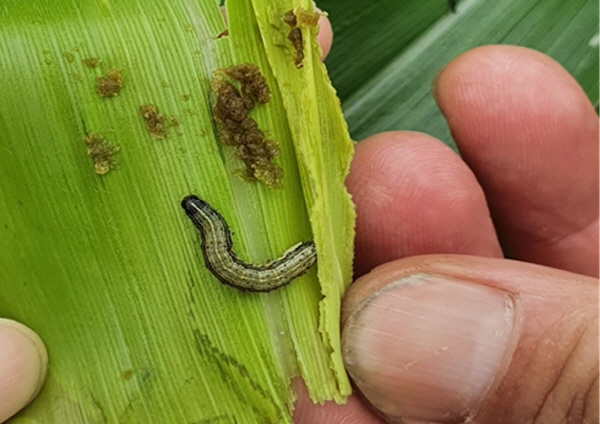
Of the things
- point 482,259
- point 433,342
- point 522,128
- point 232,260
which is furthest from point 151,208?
point 522,128

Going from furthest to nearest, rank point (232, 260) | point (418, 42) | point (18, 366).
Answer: point (418, 42), point (232, 260), point (18, 366)

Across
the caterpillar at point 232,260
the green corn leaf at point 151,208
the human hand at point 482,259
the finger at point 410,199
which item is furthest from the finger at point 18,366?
the finger at point 410,199

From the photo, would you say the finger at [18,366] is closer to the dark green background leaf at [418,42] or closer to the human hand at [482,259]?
the human hand at [482,259]

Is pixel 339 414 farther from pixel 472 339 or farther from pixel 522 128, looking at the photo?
pixel 522 128

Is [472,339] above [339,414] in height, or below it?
above

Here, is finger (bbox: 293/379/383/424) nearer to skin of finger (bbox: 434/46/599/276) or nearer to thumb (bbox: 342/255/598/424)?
thumb (bbox: 342/255/598/424)

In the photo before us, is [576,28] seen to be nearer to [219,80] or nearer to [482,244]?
[482,244]
